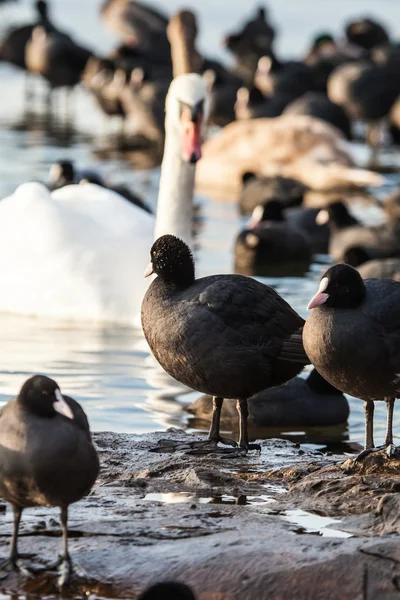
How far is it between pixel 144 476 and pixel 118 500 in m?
0.50

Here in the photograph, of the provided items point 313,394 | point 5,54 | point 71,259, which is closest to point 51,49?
point 5,54

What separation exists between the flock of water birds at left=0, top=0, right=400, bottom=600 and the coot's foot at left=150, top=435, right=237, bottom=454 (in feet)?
0.05

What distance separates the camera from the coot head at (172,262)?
289 inches

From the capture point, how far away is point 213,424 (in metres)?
7.61

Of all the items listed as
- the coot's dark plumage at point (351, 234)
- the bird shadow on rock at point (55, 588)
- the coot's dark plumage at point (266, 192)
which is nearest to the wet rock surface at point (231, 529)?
the bird shadow on rock at point (55, 588)

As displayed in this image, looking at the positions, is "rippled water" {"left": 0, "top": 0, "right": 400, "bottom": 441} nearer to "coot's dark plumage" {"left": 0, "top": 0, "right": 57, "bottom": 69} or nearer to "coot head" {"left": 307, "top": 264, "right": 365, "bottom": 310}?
"coot's dark plumage" {"left": 0, "top": 0, "right": 57, "bottom": 69}

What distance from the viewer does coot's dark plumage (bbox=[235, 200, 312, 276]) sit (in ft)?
50.2

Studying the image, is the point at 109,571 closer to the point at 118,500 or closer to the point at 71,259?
the point at 118,500

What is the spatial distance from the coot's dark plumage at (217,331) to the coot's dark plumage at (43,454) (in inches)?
69.8

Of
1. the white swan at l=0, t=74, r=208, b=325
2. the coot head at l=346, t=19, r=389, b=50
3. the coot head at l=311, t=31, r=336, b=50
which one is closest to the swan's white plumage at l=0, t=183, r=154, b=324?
the white swan at l=0, t=74, r=208, b=325

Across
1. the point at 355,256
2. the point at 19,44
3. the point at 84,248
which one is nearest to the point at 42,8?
the point at 19,44

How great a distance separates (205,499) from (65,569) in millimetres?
1332

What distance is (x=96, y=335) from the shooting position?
1101 centimetres

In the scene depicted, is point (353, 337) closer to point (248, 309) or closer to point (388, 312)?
point (388, 312)
